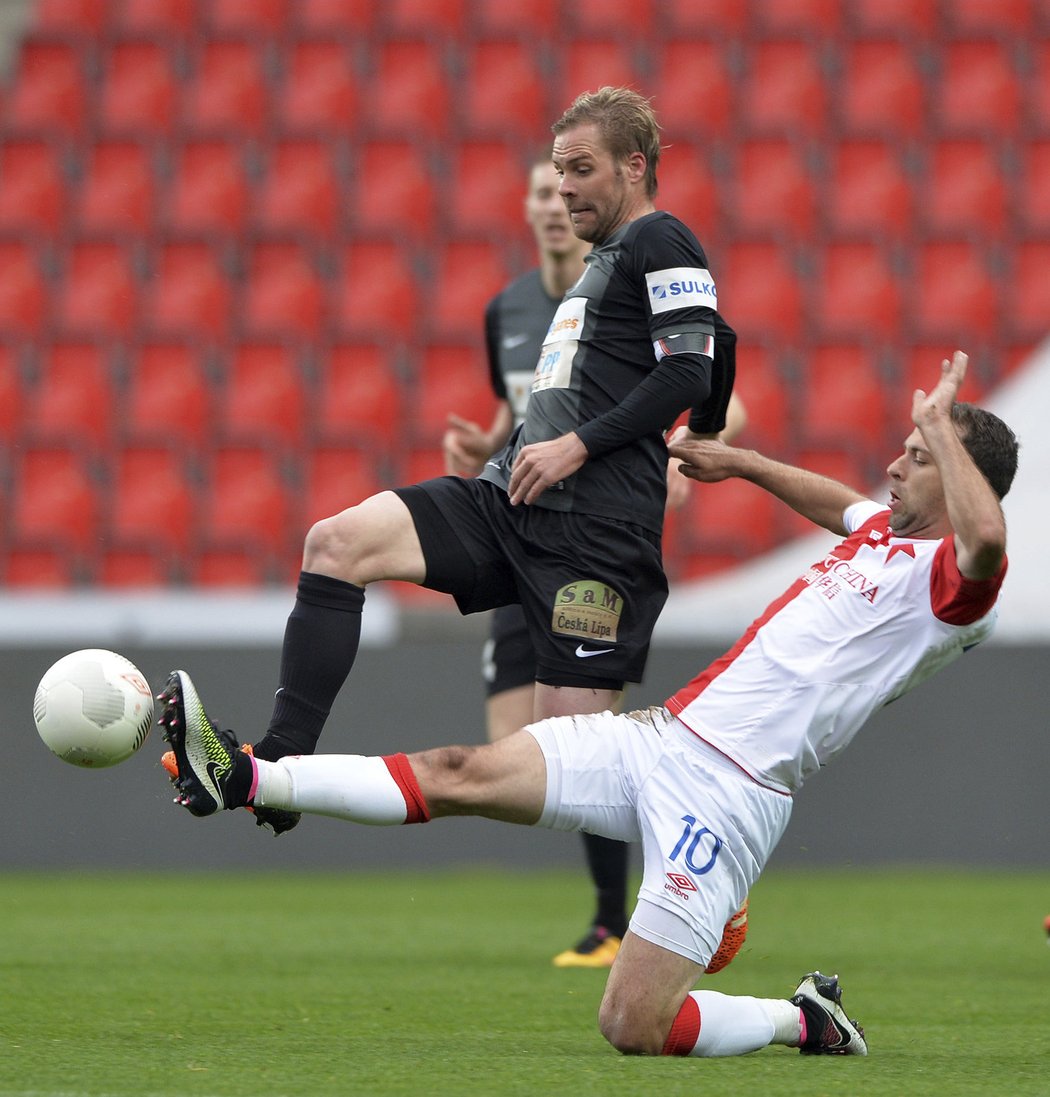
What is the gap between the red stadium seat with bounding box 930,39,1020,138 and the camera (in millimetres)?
12938

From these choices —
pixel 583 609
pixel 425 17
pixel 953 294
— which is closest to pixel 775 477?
pixel 583 609

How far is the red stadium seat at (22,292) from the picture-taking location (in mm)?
12602

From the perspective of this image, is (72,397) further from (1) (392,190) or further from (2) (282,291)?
(1) (392,190)

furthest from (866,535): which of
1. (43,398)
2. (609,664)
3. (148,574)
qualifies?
(43,398)

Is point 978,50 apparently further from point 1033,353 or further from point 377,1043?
point 377,1043

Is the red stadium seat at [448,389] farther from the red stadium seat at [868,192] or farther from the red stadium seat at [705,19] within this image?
the red stadium seat at [705,19]

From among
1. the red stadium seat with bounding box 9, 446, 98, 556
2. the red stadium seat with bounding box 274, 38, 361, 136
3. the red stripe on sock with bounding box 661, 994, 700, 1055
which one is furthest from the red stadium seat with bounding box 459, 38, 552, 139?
the red stripe on sock with bounding box 661, 994, 700, 1055

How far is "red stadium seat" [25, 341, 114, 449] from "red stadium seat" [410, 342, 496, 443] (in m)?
2.03

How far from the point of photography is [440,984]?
530 cm

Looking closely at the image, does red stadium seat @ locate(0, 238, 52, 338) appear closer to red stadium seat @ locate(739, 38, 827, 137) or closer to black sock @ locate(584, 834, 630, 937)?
red stadium seat @ locate(739, 38, 827, 137)

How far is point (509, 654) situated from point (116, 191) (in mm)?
8344

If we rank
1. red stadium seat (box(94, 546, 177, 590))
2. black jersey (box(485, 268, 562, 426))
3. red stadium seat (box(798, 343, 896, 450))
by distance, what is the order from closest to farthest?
black jersey (box(485, 268, 562, 426)) → red stadium seat (box(94, 546, 177, 590)) → red stadium seat (box(798, 343, 896, 450))

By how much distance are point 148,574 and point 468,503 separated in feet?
23.7

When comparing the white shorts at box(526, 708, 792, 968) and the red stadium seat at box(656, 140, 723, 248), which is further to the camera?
the red stadium seat at box(656, 140, 723, 248)
